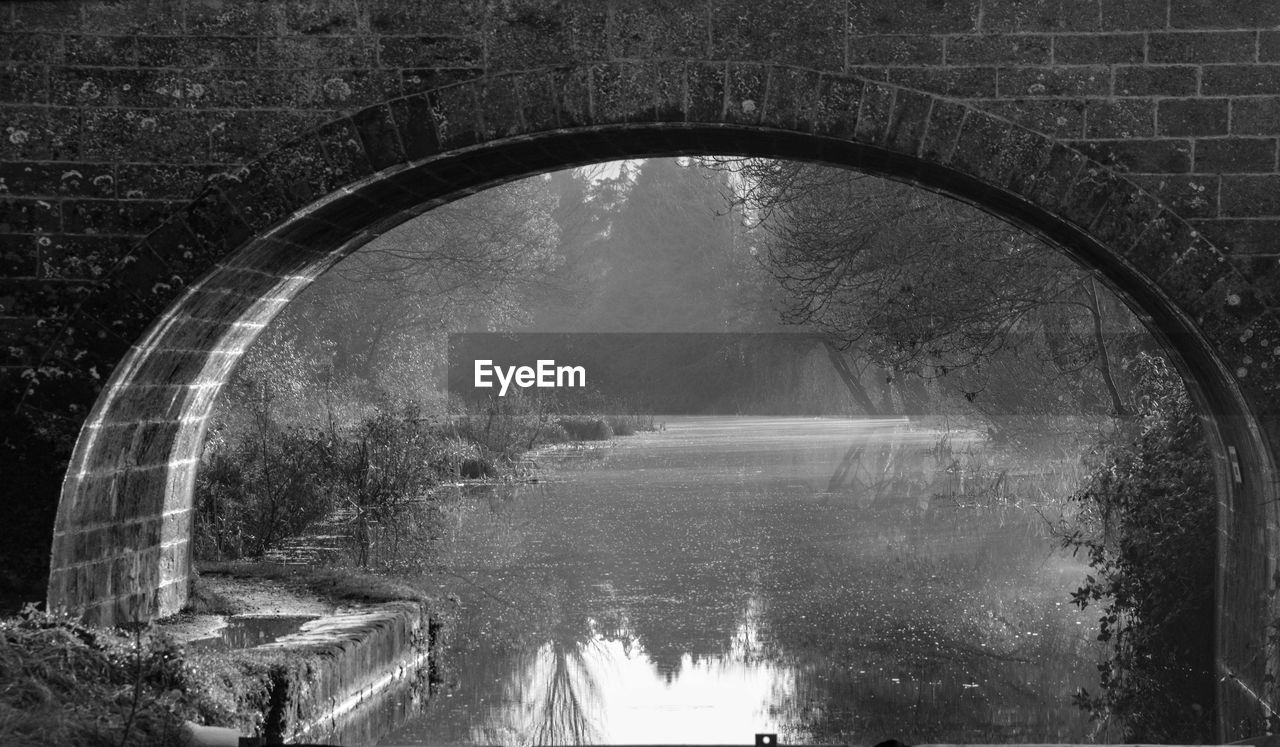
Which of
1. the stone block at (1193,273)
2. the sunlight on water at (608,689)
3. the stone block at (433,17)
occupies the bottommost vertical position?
the sunlight on water at (608,689)

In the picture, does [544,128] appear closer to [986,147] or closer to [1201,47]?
[986,147]

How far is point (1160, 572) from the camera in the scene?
351 inches

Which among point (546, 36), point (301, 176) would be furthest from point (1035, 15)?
point (301, 176)

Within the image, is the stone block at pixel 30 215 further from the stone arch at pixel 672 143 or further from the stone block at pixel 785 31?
the stone block at pixel 785 31

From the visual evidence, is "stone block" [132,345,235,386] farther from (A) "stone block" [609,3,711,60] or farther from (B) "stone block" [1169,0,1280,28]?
(B) "stone block" [1169,0,1280,28]

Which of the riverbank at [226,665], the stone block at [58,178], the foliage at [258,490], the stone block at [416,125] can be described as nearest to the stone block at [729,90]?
the stone block at [416,125]

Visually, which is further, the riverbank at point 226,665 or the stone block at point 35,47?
the stone block at point 35,47

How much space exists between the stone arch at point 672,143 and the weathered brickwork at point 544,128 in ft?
0.04

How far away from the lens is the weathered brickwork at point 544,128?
6.45 m

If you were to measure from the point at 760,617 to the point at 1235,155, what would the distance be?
15.4 feet

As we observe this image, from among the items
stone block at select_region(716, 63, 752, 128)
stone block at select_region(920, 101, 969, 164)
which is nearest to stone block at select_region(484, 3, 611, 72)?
stone block at select_region(716, 63, 752, 128)

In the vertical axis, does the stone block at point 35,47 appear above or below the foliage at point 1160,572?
above

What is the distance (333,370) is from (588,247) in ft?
128

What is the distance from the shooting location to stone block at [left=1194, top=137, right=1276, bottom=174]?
6477 mm
